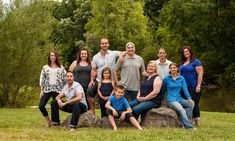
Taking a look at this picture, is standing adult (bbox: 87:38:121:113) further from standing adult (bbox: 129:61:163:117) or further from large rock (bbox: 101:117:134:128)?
standing adult (bbox: 129:61:163:117)

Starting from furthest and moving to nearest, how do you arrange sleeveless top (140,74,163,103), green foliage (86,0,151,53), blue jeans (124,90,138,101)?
green foliage (86,0,151,53) → blue jeans (124,90,138,101) → sleeveless top (140,74,163,103)

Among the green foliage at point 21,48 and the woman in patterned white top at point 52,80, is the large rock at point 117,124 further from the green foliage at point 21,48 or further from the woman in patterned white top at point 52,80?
the green foliage at point 21,48

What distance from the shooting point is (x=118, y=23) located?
50062 millimetres

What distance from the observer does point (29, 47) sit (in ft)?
81.7

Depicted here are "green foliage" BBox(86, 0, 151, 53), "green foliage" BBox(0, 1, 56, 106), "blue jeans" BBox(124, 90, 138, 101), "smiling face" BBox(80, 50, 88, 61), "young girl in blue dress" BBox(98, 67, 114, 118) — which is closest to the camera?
"young girl in blue dress" BBox(98, 67, 114, 118)

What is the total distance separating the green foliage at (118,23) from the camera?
1961 inches

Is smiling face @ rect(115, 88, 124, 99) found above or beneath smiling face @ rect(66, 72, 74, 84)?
beneath

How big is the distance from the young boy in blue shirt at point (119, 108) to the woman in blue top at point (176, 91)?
103 centimetres

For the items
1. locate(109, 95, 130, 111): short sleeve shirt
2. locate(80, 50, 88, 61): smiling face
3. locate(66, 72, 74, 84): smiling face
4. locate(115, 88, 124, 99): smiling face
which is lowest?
locate(109, 95, 130, 111): short sleeve shirt

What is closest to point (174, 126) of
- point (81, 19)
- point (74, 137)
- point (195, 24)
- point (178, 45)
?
point (74, 137)

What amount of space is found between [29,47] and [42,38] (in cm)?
88

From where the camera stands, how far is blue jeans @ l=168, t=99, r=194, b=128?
10.1 metres

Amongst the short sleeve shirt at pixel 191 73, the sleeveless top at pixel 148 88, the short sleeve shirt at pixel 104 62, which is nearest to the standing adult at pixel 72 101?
the short sleeve shirt at pixel 104 62

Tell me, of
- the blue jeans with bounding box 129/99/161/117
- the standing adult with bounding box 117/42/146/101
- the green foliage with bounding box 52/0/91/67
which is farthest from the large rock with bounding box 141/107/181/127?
the green foliage with bounding box 52/0/91/67
